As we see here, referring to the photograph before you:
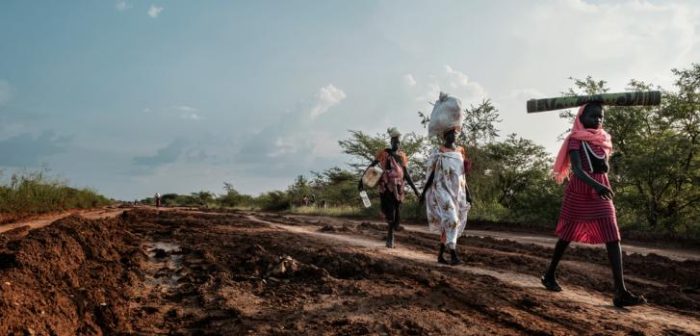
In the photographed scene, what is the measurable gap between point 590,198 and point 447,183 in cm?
225

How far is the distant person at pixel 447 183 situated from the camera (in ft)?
24.2

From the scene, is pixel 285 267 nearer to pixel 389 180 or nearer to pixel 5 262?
pixel 5 262

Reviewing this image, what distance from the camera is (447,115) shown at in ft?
25.2

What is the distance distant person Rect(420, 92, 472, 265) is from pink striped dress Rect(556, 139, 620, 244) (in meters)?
1.80

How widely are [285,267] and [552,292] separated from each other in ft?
9.31

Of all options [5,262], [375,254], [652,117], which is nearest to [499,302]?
[375,254]

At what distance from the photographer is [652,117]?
707 inches

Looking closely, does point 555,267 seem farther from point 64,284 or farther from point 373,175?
point 64,284

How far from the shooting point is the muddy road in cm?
399

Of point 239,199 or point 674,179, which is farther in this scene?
point 239,199

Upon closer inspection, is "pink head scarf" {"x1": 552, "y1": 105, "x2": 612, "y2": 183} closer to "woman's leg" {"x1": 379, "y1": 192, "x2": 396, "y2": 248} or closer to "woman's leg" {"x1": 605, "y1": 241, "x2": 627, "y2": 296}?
"woman's leg" {"x1": 605, "y1": 241, "x2": 627, "y2": 296}

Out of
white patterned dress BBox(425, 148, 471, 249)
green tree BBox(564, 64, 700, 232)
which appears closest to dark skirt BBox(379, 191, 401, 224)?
white patterned dress BBox(425, 148, 471, 249)

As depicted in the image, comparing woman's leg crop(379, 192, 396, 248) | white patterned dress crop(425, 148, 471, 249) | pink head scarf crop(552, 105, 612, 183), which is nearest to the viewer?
pink head scarf crop(552, 105, 612, 183)

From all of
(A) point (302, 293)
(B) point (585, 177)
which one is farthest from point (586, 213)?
(A) point (302, 293)
